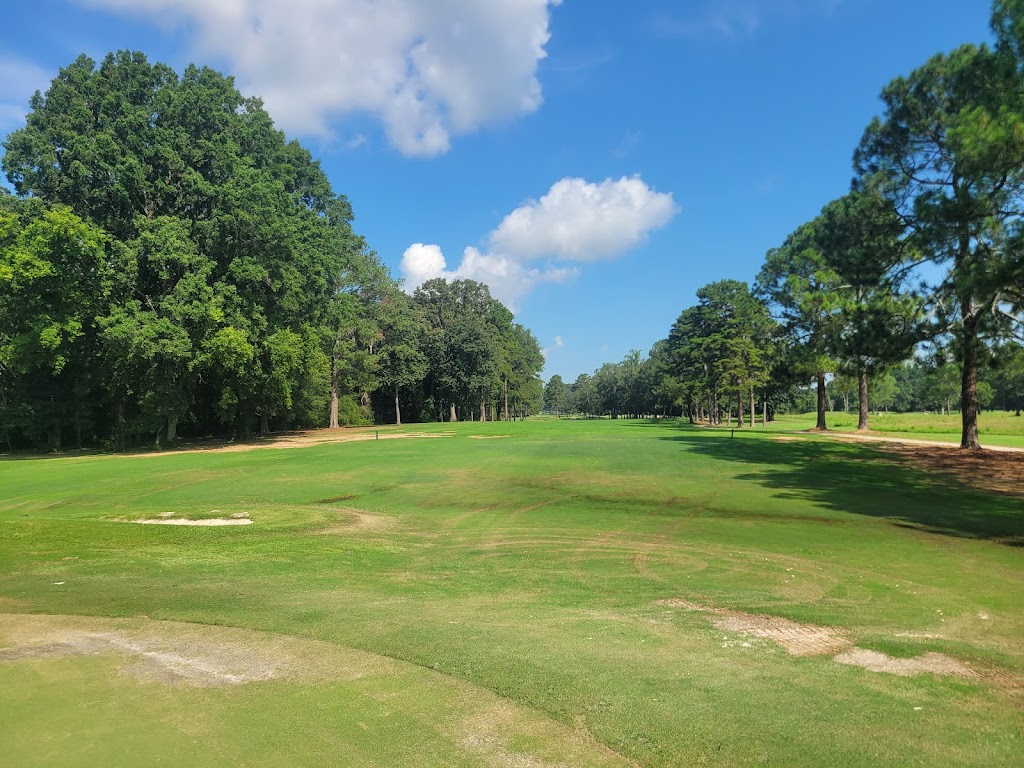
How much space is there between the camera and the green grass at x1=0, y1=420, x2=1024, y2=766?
14.0ft

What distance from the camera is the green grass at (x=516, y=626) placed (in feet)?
14.0

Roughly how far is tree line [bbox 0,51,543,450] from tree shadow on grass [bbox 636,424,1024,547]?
2981cm

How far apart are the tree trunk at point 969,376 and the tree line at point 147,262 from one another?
3635cm

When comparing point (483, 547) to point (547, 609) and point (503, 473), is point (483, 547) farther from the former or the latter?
point (503, 473)

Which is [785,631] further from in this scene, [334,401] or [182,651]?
[334,401]

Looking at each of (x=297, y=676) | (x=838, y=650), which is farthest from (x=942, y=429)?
(x=297, y=676)

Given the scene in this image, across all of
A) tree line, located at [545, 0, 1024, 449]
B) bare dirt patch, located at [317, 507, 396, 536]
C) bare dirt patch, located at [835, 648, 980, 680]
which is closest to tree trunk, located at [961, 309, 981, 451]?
tree line, located at [545, 0, 1024, 449]

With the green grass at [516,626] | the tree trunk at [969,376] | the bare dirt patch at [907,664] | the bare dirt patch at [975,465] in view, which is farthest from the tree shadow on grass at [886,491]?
the bare dirt patch at [907,664]

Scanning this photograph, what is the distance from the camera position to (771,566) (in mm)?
9961

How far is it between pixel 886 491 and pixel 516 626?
1597cm

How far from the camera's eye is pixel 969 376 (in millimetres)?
27078

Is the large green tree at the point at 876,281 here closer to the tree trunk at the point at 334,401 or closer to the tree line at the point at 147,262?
the tree line at the point at 147,262

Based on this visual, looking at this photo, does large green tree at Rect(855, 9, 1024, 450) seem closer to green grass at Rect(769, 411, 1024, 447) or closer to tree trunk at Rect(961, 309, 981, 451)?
tree trunk at Rect(961, 309, 981, 451)

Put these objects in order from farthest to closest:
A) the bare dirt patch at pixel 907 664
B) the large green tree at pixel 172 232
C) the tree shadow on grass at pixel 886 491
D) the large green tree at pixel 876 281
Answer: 1. the large green tree at pixel 172 232
2. the large green tree at pixel 876 281
3. the tree shadow on grass at pixel 886 491
4. the bare dirt patch at pixel 907 664
